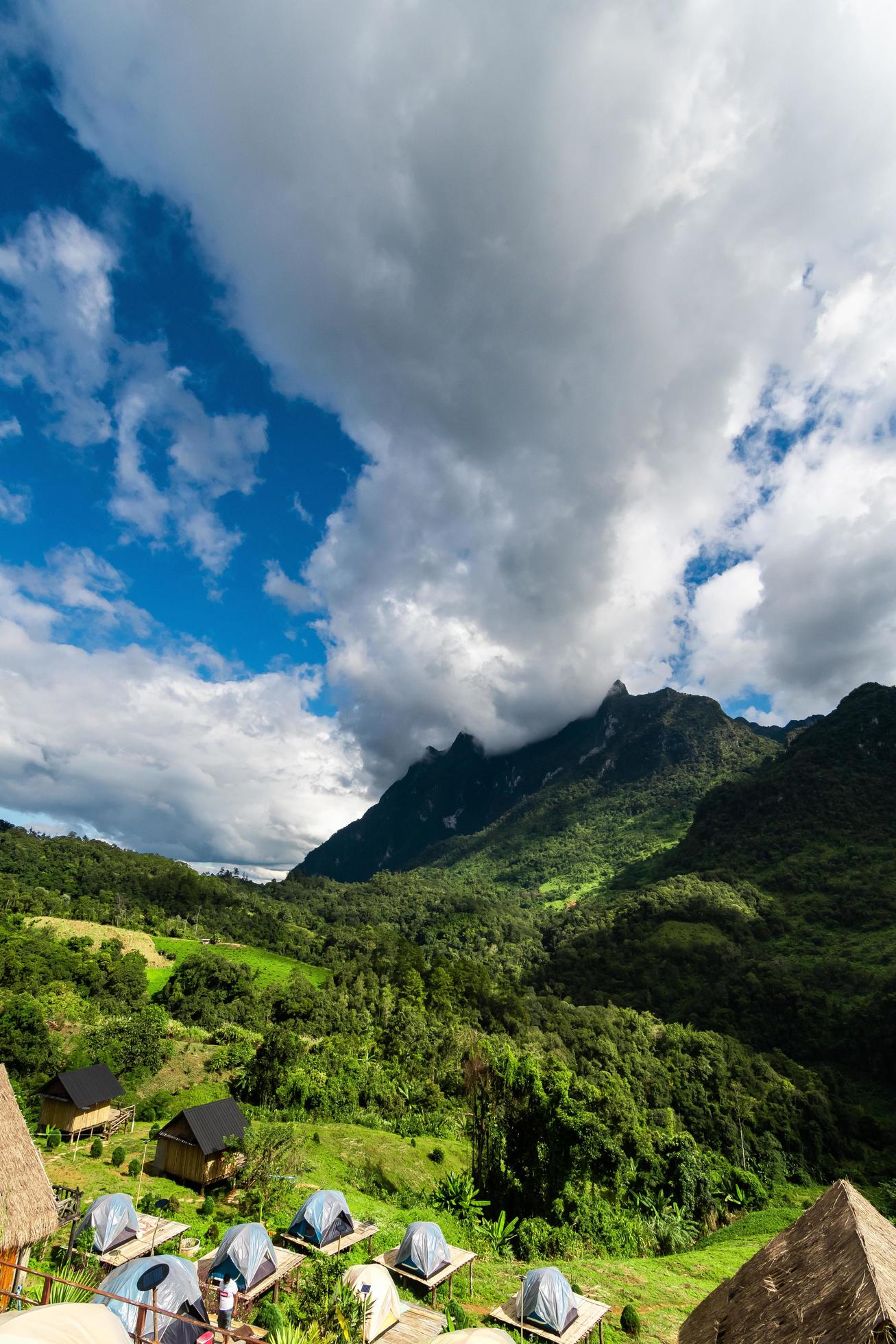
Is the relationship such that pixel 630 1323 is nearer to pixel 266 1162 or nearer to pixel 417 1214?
pixel 417 1214

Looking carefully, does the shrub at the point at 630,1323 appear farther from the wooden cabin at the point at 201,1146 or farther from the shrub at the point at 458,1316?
the wooden cabin at the point at 201,1146

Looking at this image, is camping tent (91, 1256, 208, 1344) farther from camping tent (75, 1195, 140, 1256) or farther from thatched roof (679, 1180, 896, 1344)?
thatched roof (679, 1180, 896, 1344)

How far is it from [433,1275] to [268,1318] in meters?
5.79

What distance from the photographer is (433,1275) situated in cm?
1956

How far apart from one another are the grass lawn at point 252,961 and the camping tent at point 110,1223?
201ft

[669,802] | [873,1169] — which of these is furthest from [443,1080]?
[669,802]

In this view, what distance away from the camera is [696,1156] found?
3547 centimetres

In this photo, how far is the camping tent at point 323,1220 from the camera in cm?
2116

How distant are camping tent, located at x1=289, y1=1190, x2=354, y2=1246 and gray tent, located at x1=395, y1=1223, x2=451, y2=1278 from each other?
2.58m

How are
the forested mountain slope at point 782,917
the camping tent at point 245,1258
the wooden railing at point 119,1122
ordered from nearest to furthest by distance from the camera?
the camping tent at point 245,1258
the wooden railing at point 119,1122
the forested mountain slope at point 782,917

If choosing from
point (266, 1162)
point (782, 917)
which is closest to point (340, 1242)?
point (266, 1162)

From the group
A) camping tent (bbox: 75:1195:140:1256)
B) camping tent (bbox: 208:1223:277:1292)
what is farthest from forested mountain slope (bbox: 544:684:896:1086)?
camping tent (bbox: 75:1195:140:1256)

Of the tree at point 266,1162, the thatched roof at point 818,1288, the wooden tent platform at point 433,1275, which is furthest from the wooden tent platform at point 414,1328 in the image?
the tree at point 266,1162

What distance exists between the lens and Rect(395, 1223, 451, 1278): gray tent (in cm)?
1959
